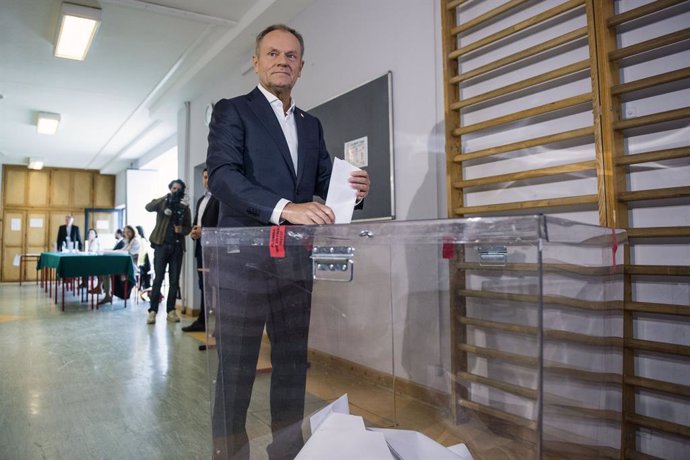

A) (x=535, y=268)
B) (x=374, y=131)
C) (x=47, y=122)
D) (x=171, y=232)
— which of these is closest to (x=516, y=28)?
(x=374, y=131)

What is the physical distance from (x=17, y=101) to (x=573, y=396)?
7066 millimetres

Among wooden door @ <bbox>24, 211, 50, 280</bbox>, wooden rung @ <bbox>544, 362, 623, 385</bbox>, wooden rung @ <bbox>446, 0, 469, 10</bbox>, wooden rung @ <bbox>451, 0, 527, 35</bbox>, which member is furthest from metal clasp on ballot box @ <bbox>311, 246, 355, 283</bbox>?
wooden door @ <bbox>24, 211, 50, 280</bbox>

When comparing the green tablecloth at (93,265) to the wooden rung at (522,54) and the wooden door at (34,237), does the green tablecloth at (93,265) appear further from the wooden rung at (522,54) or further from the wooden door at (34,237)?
the wooden door at (34,237)

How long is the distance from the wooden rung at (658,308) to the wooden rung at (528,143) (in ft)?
→ 1.91

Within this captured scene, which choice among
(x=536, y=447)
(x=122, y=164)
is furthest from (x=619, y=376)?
(x=122, y=164)

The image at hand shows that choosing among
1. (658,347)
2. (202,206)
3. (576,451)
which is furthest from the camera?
(202,206)

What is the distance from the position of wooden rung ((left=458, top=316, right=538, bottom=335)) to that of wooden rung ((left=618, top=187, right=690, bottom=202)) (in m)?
0.93

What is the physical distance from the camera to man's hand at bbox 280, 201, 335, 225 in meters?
0.92

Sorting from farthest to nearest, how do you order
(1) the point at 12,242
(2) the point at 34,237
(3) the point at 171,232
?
(2) the point at 34,237
(1) the point at 12,242
(3) the point at 171,232

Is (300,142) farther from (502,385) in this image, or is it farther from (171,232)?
(171,232)

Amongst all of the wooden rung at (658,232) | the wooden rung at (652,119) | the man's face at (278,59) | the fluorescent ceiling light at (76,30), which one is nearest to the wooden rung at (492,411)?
the man's face at (278,59)

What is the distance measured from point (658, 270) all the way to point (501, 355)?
95 centimetres

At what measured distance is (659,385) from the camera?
137 cm

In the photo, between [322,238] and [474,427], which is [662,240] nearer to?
[474,427]
